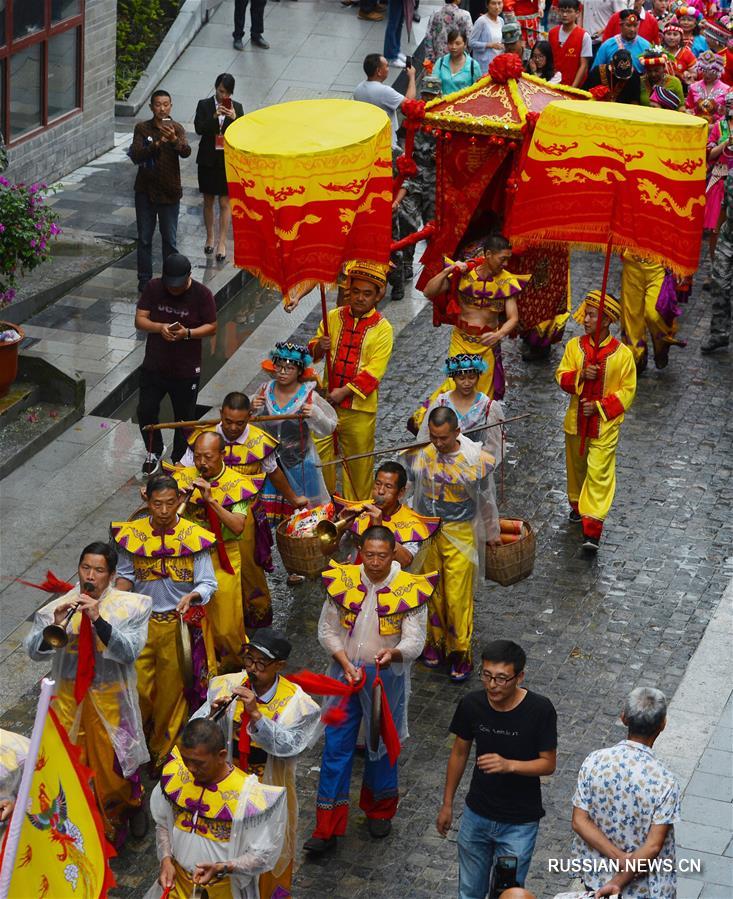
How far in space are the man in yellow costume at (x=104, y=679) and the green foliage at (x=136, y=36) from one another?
1358cm

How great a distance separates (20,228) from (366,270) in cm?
322

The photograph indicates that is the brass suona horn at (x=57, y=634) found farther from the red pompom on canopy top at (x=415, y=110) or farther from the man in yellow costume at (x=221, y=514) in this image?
the red pompom on canopy top at (x=415, y=110)

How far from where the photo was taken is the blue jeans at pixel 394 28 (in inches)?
838

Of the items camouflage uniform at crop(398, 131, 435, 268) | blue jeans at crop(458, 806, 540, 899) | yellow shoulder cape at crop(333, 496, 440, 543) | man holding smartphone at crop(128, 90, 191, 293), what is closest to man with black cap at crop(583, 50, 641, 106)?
camouflage uniform at crop(398, 131, 435, 268)

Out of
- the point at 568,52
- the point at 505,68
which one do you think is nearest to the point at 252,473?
the point at 505,68

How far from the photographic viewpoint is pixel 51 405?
542 inches

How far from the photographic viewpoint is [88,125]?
19.3 metres

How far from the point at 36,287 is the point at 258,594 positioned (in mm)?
5947

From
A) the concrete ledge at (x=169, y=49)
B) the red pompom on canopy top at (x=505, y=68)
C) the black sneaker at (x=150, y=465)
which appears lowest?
the concrete ledge at (x=169, y=49)

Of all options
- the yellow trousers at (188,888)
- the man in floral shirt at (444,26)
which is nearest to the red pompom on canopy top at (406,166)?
the man in floral shirt at (444,26)

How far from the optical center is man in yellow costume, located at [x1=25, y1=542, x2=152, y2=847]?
854cm

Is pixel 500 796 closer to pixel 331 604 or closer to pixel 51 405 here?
pixel 331 604

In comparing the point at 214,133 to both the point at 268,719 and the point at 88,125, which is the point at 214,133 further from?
the point at 268,719

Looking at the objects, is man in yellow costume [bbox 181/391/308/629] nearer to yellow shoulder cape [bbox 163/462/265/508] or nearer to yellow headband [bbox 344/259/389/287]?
yellow shoulder cape [bbox 163/462/265/508]
